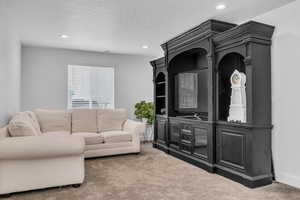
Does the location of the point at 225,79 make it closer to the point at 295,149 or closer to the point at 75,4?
the point at 295,149

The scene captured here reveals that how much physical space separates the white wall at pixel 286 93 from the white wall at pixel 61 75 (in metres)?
4.15

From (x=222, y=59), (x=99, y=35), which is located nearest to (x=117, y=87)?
(x=99, y=35)

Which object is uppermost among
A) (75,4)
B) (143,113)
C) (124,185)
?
(75,4)

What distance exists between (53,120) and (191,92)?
309 cm

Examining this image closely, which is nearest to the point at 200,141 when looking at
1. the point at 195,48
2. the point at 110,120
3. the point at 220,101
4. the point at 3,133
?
the point at 220,101

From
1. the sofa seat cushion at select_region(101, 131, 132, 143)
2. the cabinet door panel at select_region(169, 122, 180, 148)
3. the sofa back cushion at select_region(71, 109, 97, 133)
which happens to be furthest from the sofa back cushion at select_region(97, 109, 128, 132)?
the cabinet door panel at select_region(169, 122, 180, 148)

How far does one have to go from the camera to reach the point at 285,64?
3.02 m

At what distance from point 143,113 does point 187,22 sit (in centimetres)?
278

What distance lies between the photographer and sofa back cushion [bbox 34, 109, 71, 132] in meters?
4.74

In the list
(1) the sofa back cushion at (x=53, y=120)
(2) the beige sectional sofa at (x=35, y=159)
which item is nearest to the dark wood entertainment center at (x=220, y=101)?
(2) the beige sectional sofa at (x=35, y=159)

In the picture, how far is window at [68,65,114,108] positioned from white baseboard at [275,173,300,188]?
4509 millimetres

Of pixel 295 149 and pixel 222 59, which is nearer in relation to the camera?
pixel 295 149

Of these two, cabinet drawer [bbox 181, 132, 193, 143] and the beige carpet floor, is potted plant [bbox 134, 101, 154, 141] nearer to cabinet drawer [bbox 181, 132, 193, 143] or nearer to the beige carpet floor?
cabinet drawer [bbox 181, 132, 193, 143]

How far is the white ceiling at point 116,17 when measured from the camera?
10.1 ft
